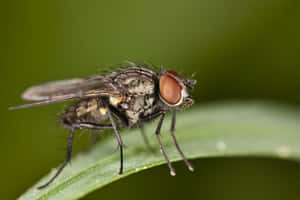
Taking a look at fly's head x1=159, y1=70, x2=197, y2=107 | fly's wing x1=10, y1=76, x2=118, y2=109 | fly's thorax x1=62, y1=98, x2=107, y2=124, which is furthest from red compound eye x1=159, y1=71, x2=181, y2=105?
fly's thorax x1=62, y1=98, x2=107, y2=124

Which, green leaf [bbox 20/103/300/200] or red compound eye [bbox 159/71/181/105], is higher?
red compound eye [bbox 159/71/181/105]

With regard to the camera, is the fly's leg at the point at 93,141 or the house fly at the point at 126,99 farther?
the fly's leg at the point at 93,141

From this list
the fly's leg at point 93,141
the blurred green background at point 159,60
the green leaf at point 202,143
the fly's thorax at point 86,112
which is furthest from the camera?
the blurred green background at point 159,60

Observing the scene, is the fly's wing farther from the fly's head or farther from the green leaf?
the green leaf

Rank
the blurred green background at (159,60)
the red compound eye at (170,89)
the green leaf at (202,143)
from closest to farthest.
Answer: the green leaf at (202,143) → the red compound eye at (170,89) → the blurred green background at (159,60)

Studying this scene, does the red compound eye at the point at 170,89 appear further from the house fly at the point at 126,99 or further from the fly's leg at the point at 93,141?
the fly's leg at the point at 93,141

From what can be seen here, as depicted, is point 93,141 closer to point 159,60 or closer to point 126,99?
point 126,99

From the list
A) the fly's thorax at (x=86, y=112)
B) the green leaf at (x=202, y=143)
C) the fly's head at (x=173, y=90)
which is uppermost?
the fly's head at (x=173, y=90)

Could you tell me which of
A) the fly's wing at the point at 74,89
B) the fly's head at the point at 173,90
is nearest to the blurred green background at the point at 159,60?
the fly's wing at the point at 74,89

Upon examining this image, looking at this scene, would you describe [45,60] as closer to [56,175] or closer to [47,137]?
[47,137]
